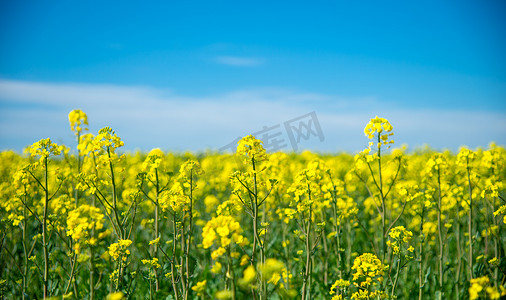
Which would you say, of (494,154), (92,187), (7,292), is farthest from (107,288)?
(494,154)

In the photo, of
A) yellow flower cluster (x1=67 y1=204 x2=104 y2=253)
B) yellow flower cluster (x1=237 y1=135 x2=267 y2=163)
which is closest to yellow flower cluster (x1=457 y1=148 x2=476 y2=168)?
yellow flower cluster (x1=237 y1=135 x2=267 y2=163)

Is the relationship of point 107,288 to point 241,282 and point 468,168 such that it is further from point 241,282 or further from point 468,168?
point 468,168

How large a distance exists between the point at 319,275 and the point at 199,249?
2.13 meters

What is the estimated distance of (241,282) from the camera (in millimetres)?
2342

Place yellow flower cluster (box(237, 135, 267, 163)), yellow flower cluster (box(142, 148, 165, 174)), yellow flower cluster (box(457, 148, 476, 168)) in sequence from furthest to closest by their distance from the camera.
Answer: yellow flower cluster (box(457, 148, 476, 168))
yellow flower cluster (box(142, 148, 165, 174))
yellow flower cluster (box(237, 135, 267, 163))

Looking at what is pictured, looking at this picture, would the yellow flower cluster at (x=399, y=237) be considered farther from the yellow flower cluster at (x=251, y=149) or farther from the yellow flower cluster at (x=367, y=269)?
the yellow flower cluster at (x=251, y=149)

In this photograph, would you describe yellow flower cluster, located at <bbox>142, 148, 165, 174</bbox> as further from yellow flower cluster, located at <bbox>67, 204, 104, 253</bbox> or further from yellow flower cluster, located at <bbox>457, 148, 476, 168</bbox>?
yellow flower cluster, located at <bbox>457, 148, 476, 168</bbox>

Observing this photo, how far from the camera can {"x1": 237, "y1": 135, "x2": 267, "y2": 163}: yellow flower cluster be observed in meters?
3.43

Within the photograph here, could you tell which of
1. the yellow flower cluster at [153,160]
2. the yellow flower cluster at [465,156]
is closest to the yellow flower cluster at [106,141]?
the yellow flower cluster at [153,160]

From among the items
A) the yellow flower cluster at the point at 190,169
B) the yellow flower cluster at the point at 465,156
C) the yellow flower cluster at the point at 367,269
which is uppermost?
the yellow flower cluster at the point at 465,156

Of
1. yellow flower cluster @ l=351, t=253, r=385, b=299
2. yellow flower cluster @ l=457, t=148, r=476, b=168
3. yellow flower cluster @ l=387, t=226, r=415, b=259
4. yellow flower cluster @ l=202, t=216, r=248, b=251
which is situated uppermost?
yellow flower cluster @ l=457, t=148, r=476, b=168

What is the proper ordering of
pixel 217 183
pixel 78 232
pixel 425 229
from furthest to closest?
1. pixel 217 183
2. pixel 425 229
3. pixel 78 232

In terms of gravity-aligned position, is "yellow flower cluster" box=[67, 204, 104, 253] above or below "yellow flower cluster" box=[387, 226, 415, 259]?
above

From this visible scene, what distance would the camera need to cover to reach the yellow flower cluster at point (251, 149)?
3.43m
